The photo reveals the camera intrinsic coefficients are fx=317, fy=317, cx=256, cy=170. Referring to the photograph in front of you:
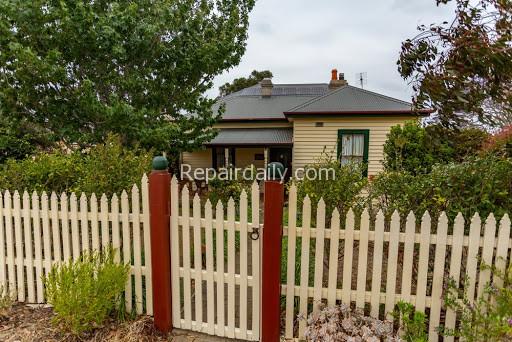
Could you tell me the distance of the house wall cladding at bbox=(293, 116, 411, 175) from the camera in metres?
12.2

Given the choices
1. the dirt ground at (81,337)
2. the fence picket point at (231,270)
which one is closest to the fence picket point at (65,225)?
the dirt ground at (81,337)

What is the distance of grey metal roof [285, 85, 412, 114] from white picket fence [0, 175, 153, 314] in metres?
10.1

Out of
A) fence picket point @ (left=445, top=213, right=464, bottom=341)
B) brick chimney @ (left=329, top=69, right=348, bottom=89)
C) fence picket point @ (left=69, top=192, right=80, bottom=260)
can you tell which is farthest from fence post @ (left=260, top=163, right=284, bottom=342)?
brick chimney @ (left=329, top=69, right=348, bottom=89)

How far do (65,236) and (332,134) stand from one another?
10.8 m

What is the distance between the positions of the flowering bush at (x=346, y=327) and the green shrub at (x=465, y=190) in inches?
A: 44.8

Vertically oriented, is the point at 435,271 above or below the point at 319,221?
below

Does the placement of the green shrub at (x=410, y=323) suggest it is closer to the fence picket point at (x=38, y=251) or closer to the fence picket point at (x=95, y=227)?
the fence picket point at (x=95, y=227)

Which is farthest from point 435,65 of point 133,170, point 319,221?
point 133,170

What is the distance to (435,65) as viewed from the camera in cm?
297

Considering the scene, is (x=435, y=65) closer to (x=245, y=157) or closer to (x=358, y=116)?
(x=358, y=116)

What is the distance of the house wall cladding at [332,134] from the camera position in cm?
1223

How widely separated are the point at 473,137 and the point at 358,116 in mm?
8872

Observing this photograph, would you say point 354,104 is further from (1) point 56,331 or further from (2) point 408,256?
(1) point 56,331

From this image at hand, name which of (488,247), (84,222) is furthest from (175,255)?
(488,247)
